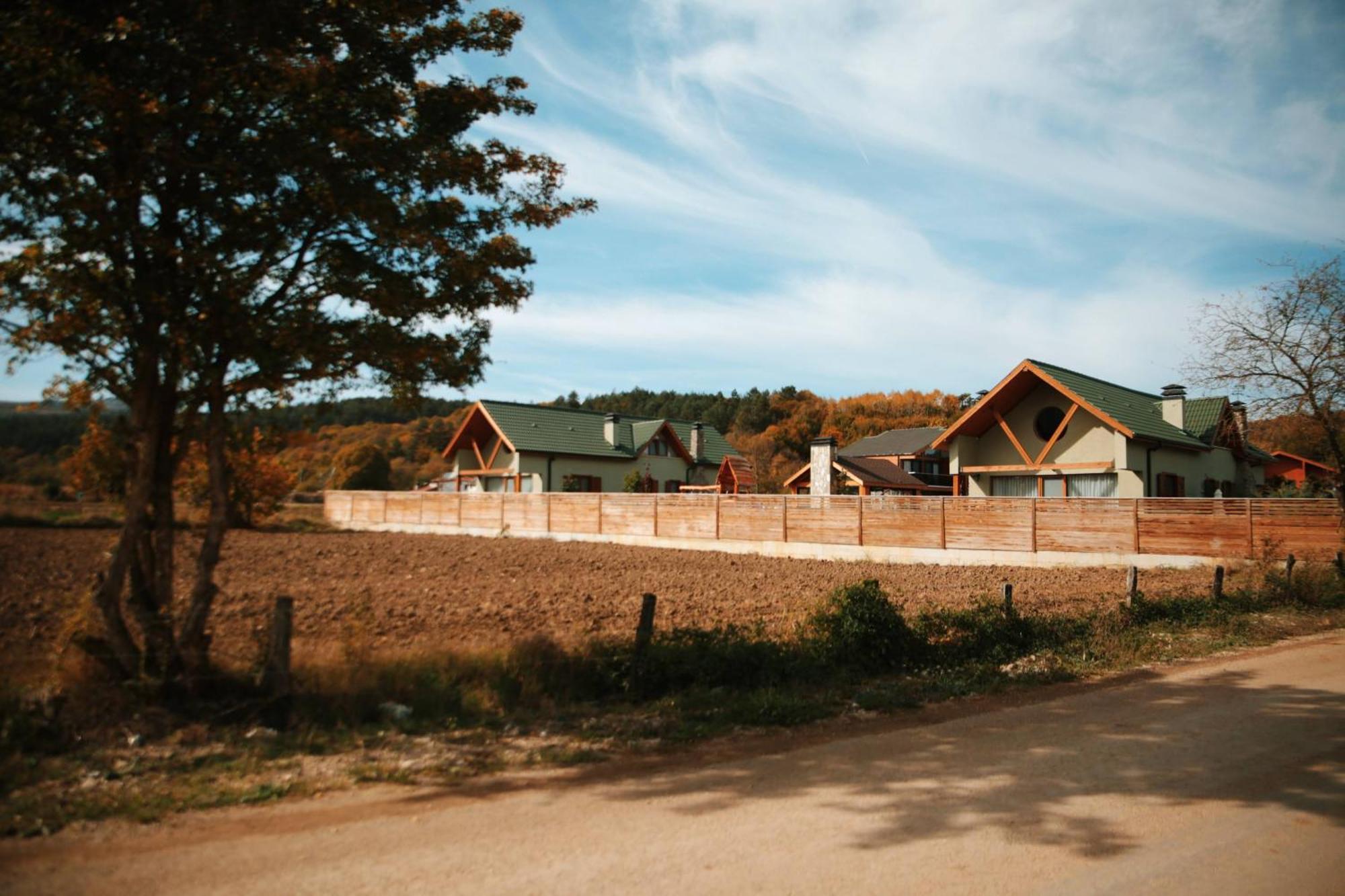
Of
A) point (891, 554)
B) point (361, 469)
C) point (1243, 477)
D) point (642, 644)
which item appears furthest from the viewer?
point (361, 469)

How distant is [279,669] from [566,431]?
37.1 metres

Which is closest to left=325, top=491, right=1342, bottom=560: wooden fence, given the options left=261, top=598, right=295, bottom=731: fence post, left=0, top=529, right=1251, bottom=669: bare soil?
left=0, top=529, right=1251, bottom=669: bare soil

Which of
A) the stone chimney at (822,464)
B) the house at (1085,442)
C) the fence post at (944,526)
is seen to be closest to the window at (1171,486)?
the house at (1085,442)

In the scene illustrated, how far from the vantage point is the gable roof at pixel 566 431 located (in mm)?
41281

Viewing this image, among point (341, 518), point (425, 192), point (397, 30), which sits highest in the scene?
point (397, 30)

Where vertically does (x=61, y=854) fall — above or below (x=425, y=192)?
below

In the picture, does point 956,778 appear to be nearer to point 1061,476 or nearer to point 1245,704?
point 1245,704

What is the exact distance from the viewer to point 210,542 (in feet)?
23.1

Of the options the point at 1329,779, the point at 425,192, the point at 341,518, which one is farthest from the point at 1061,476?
the point at 341,518

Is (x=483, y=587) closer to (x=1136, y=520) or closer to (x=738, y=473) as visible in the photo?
(x=1136, y=520)

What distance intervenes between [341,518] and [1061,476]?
3325cm

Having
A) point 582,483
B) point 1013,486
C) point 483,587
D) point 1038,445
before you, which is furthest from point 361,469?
point 483,587

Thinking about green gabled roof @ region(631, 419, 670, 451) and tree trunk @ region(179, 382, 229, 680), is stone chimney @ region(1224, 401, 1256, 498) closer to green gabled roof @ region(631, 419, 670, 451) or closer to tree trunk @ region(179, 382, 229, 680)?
green gabled roof @ region(631, 419, 670, 451)

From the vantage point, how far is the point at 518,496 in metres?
36.2
